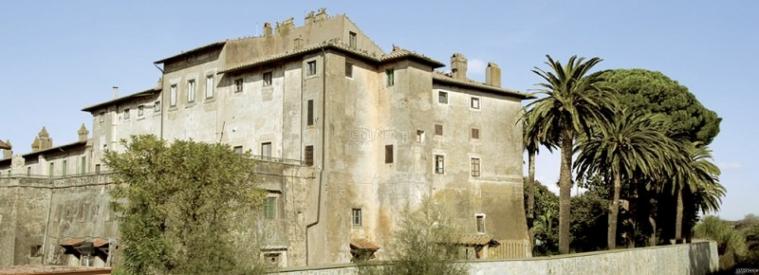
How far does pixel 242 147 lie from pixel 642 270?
22.8m

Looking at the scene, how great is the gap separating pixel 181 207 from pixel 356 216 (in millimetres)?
21188

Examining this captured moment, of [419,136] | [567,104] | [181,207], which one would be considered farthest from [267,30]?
[181,207]

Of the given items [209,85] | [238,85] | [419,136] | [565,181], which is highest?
[209,85]

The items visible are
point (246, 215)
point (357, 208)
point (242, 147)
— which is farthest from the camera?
point (242, 147)

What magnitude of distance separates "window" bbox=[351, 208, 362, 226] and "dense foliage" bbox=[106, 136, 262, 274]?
19.2 meters

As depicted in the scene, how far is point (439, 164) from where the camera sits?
143 feet

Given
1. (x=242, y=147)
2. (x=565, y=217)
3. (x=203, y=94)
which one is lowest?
(x=565, y=217)

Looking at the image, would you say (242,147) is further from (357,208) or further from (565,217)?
(565,217)

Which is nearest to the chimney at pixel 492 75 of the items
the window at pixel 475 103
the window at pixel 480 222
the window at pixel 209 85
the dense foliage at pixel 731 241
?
the window at pixel 475 103

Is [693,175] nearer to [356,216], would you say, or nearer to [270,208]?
[356,216]

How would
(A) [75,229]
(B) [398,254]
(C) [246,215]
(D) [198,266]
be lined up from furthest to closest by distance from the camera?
(A) [75,229] → (B) [398,254] → (C) [246,215] → (D) [198,266]

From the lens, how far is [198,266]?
18.9m

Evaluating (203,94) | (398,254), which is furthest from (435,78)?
(398,254)

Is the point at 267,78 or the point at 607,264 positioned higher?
the point at 267,78
